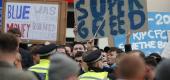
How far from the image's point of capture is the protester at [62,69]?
5453mm

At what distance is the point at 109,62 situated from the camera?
38.1 feet

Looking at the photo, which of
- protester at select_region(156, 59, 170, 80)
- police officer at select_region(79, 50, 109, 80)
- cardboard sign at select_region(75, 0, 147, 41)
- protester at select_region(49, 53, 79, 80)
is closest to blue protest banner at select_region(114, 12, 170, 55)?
cardboard sign at select_region(75, 0, 147, 41)

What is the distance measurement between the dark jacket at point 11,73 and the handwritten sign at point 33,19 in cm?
551

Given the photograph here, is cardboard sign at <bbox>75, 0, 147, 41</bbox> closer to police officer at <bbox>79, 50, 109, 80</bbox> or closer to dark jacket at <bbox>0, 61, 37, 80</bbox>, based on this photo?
police officer at <bbox>79, 50, 109, 80</bbox>

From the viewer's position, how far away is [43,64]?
8070 millimetres

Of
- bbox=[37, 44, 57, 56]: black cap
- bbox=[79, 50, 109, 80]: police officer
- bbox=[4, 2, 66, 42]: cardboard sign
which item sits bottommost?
bbox=[79, 50, 109, 80]: police officer

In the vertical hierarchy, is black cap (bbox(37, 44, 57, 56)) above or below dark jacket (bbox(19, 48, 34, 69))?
above

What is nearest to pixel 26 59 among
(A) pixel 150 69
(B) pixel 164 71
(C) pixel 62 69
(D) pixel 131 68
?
(A) pixel 150 69

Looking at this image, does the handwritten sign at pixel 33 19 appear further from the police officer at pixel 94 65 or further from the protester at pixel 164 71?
the protester at pixel 164 71

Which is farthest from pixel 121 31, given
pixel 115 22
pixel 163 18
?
pixel 163 18

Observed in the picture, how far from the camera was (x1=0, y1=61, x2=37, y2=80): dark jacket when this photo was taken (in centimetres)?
514

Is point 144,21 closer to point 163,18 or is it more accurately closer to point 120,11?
point 120,11

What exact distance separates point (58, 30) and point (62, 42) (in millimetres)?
356

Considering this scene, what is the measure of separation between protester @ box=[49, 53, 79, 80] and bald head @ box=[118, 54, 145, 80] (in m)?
0.52
